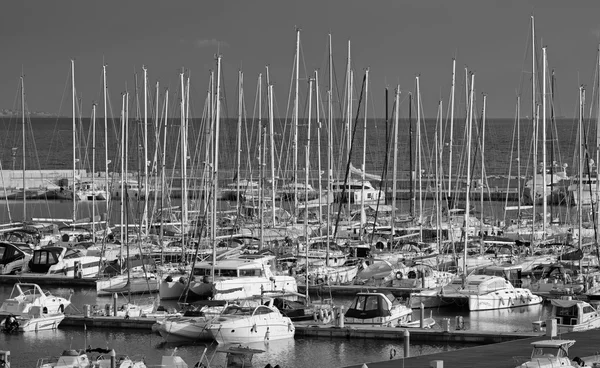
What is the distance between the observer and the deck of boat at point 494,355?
Answer: 2983cm

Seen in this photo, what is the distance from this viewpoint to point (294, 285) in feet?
160

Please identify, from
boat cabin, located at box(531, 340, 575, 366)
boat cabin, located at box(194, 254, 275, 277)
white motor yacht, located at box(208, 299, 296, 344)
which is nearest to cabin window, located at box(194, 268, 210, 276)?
boat cabin, located at box(194, 254, 275, 277)

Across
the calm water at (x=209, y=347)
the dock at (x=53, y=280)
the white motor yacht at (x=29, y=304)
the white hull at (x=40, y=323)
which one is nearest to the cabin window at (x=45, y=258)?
the dock at (x=53, y=280)

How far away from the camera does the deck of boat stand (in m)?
29.8

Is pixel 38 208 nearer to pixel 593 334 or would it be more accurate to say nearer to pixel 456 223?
pixel 456 223

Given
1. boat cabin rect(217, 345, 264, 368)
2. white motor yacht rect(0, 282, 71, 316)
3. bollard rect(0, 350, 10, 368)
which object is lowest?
boat cabin rect(217, 345, 264, 368)

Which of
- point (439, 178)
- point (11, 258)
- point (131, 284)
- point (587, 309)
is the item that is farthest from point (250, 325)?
point (439, 178)

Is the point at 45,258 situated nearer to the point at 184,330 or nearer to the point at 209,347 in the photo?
the point at 184,330

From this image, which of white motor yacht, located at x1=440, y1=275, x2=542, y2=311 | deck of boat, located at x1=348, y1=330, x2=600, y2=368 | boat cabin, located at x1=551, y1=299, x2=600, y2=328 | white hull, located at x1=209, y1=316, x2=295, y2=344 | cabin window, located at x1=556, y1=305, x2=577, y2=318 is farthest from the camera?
white motor yacht, located at x1=440, y1=275, x2=542, y2=311

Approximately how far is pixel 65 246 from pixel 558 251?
25.2 m

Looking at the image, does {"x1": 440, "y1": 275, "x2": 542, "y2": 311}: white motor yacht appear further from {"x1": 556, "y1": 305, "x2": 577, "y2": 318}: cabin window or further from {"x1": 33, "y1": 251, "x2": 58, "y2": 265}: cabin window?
{"x1": 33, "y1": 251, "x2": 58, "y2": 265}: cabin window

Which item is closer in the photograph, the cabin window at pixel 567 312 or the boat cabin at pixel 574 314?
the boat cabin at pixel 574 314

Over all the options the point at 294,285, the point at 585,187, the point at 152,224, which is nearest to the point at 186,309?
the point at 294,285

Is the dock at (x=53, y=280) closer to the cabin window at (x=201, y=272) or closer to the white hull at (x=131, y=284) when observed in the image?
the white hull at (x=131, y=284)
